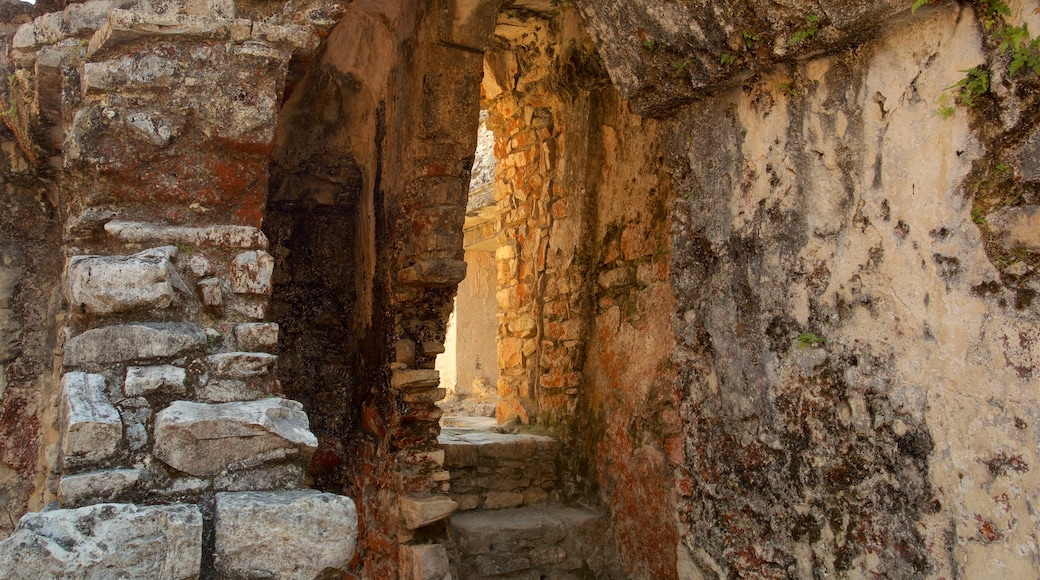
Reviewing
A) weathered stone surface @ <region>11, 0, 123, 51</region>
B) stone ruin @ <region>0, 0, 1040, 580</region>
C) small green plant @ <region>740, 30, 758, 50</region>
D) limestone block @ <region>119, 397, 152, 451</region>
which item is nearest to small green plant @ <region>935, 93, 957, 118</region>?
stone ruin @ <region>0, 0, 1040, 580</region>

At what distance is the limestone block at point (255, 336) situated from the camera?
2.64 m

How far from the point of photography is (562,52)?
5.84 meters

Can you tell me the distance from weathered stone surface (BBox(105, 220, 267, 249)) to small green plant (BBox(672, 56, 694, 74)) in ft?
4.74

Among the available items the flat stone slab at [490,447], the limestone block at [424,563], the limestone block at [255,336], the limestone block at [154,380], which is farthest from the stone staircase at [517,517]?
the limestone block at [154,380]

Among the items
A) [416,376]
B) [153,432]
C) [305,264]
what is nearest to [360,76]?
[305,264]

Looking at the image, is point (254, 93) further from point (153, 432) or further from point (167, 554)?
point (167, 554)

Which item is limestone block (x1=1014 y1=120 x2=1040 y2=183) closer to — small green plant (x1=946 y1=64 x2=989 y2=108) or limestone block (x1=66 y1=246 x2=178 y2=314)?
small green plant (x1=946 y1=64 x2=989 y2=108)

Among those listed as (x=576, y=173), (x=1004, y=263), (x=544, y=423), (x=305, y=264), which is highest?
(x=576, y=173)

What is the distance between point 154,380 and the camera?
2373 millimetres

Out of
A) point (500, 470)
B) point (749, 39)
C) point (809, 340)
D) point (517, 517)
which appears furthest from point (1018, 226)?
point (500, 470)

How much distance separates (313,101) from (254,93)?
262 cm

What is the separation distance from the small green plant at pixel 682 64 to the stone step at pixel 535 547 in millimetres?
3150

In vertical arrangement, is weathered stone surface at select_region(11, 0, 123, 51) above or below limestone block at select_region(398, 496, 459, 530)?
above

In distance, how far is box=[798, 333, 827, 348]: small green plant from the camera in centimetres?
240
